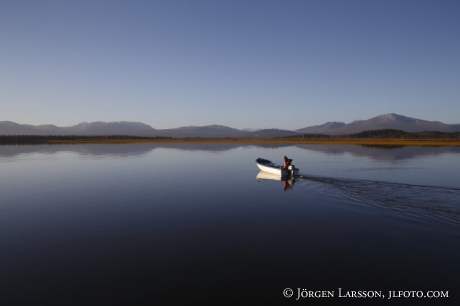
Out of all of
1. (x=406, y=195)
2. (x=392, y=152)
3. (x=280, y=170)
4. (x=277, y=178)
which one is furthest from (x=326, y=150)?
(x=406, y=195)

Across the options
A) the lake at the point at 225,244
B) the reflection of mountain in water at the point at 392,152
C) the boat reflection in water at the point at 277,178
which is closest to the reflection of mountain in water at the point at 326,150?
the reflection of mountain in water at the point at 392,152

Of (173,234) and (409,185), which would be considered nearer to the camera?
(173,234)

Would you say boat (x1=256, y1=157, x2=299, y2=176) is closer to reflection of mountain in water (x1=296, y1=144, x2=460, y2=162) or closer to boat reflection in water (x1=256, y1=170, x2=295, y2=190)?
boat reflection in water (x1=256, y1=170, x2=295, y2=190)

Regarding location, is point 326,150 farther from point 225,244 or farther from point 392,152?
point 225,244

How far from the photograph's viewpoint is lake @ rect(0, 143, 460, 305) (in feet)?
27.1

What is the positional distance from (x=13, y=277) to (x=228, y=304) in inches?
285

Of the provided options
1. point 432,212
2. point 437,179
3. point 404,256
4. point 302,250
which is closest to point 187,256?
point 302,250

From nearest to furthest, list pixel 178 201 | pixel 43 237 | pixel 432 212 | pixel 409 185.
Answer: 1. pixel 43 237
2. pixel 432 212
3. pixel 178 201
4. pixel 409 185

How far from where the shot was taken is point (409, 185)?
2312 centimetres

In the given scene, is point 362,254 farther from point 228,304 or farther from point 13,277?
point 13,277

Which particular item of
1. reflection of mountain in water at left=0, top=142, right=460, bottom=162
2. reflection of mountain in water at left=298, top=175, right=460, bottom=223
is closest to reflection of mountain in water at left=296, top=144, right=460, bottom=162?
reflection of mountain in water at left=0, top=142, right=460, bottom=162

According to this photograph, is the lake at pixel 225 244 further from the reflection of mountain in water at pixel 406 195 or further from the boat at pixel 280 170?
the boat at pixel 280 170

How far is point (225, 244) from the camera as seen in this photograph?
11414 mm

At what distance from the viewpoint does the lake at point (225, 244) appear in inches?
325
